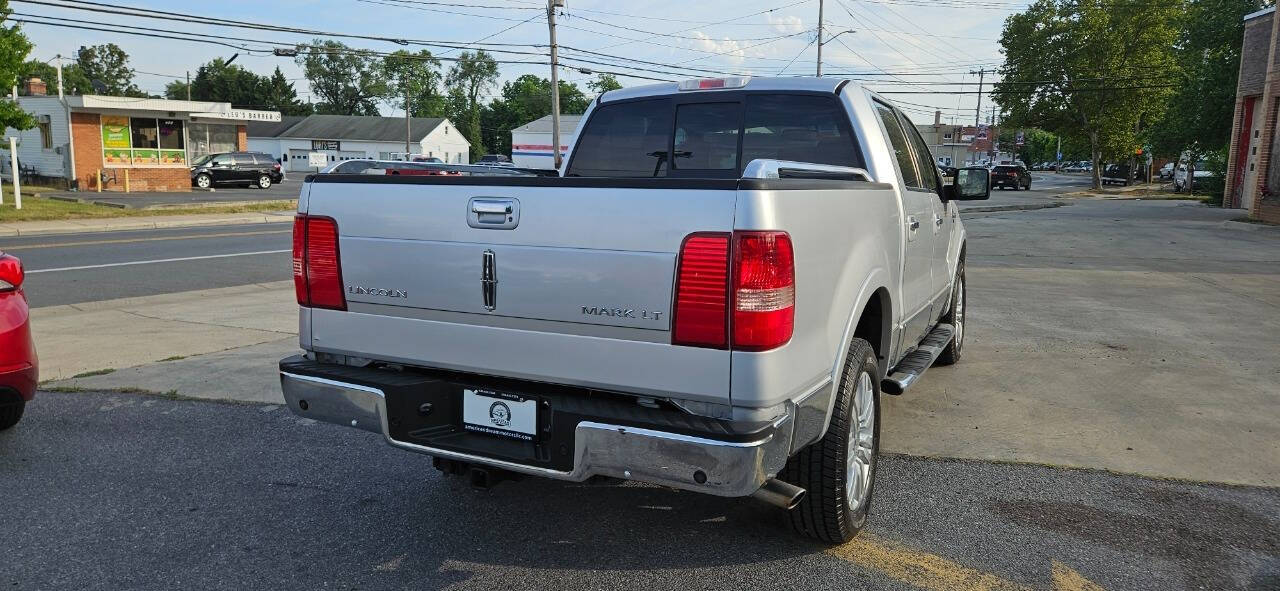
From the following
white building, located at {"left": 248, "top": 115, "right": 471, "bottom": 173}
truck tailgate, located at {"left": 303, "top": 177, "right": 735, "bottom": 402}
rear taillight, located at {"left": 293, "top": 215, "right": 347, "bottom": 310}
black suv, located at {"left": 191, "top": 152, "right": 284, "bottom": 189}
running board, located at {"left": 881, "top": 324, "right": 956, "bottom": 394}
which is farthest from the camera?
white building, located at {"left": 248, "top": 115, "right": 471, "bottom": 173}

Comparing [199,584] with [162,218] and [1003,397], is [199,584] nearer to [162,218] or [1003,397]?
[1003,397]

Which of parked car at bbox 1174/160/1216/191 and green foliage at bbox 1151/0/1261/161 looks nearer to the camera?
green foliage at bbox 1151/0/1261/161

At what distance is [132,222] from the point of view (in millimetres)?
22281

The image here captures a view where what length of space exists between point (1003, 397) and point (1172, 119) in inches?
1512

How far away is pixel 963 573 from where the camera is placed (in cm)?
354

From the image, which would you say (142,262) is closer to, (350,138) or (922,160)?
(922,160)

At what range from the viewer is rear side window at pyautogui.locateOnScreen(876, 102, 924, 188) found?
509 centimetres

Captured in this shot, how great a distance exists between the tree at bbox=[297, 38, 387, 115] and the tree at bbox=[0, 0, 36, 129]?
105m

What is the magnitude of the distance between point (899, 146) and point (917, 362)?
123 cm

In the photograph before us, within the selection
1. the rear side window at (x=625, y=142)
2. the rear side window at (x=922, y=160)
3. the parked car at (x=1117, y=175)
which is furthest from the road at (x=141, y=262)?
the parked car at (x=1117, y=175)

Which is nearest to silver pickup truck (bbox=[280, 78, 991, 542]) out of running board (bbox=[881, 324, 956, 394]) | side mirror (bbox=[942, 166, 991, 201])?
running board (bbox=[881, 324, 956, 394])

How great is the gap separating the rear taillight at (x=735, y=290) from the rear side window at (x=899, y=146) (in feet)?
7.48

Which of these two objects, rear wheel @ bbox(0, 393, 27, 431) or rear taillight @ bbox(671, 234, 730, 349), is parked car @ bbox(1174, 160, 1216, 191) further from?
rear wheel @ bbox(0, 393, 27, 431)

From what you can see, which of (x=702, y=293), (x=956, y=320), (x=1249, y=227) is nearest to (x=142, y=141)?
(x=1249, y=227)
